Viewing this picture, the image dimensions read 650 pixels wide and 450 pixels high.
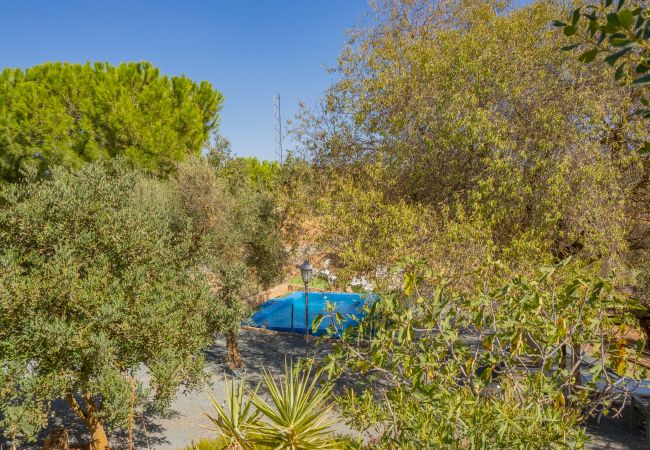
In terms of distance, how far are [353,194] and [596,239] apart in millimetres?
6169

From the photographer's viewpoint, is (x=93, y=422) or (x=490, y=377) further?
(x=93, y=422)

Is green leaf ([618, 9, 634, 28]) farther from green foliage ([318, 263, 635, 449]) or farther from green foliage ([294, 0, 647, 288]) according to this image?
green foliage ([294, 0, 647, 288])

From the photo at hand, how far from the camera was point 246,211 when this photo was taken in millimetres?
20391

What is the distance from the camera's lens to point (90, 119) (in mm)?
29422

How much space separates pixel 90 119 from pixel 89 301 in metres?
26.4

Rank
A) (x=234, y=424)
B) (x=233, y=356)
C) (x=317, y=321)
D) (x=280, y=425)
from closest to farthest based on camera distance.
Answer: (x=317, y=321)
(x=234, y=424)
(x=280, y=425)
(x=233, y=356)

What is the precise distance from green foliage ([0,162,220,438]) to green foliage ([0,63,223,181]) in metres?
21.3

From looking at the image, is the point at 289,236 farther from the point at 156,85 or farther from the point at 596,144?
the point at 156,85

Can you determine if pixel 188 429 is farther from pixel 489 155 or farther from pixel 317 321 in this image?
pixel 489 155

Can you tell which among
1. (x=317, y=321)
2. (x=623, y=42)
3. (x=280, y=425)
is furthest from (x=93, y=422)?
(x=623, y=42)

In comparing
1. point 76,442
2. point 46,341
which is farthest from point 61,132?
point 46,341

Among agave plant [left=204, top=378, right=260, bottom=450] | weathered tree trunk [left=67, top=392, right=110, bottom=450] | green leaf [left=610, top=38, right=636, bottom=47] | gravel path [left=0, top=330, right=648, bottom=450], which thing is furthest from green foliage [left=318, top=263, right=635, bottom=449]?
weathered tree trunk [left=67, top=392, right=110, bottom=450]

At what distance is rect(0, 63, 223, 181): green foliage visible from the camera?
28062 millimetres

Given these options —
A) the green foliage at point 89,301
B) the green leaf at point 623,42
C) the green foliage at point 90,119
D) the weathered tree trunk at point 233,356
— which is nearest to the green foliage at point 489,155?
the green foliage at point 89,301
